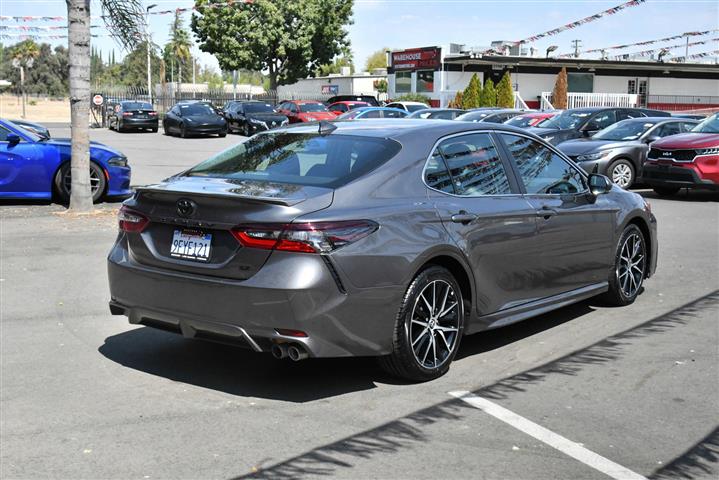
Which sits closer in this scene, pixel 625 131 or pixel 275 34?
pixel 625 131

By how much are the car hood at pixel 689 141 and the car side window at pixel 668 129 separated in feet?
6.21

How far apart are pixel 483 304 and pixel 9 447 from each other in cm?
310

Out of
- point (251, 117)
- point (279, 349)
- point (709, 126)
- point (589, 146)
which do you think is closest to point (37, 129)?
point (589, 146)

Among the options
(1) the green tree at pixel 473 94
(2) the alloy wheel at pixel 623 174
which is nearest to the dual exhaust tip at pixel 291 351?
(2) the alloy wheel at pixel 623 174

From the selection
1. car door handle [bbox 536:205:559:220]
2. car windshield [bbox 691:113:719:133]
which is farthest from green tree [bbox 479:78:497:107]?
car door handle [bbox 536:205:559:220]

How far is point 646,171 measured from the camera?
16.8 m

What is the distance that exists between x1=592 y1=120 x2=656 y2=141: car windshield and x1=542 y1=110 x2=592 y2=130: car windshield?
2060 millimetres

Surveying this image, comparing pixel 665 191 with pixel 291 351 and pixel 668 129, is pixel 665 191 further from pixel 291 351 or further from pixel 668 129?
pixel 291 351

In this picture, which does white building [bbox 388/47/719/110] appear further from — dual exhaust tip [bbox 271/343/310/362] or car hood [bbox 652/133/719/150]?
dual exhaust tip [bbox 271/343/310/362]

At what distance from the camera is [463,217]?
18.9ft

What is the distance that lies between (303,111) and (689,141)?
26133 mm

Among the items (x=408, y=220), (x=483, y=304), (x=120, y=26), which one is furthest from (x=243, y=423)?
(x=120, y=26)

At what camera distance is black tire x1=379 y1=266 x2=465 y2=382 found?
5.35m

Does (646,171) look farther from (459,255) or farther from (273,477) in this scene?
(273,477)
